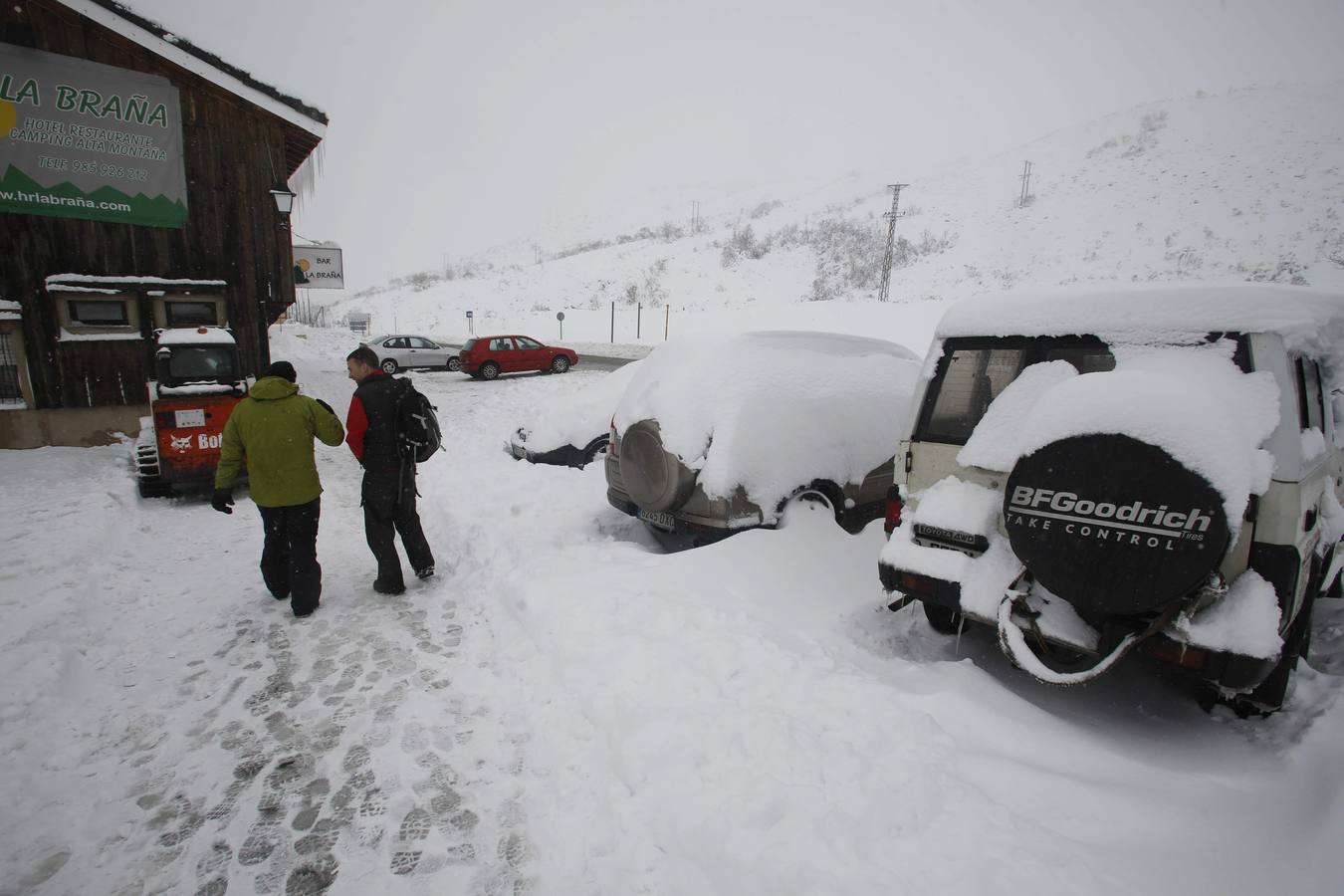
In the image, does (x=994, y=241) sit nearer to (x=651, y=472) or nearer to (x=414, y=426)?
(x=651, y=472)

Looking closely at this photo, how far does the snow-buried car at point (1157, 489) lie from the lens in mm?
2320

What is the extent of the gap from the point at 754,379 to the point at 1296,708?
3559mm

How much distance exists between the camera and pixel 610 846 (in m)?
2.30

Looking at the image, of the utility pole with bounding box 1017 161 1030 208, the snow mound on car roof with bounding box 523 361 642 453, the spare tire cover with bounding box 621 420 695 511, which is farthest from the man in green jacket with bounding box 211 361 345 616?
the utility pole with bounding box 1017 161 1030 208

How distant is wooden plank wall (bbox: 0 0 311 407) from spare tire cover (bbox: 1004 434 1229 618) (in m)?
12.3

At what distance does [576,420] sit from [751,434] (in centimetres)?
392

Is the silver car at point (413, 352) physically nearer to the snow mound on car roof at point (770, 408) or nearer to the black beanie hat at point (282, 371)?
the black beanie hat at point (282, 371)

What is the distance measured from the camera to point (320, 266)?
18.2 m

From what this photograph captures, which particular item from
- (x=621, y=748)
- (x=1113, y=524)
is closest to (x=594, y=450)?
(x=621, y=748)

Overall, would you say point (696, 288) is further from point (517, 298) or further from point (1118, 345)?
point (1118, 345)

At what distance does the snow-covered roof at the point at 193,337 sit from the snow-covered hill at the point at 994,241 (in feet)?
56.3

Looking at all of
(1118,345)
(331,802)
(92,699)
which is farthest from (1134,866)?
(92,699)

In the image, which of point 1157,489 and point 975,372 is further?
point 975,372

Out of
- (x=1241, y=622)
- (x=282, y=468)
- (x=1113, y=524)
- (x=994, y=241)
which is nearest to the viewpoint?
(x=1241, y=622)
